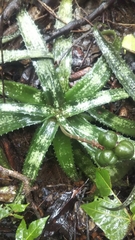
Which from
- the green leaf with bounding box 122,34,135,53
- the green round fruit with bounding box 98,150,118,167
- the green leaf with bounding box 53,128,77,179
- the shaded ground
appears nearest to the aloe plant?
the green leaf with bounding box 53,128,77,179

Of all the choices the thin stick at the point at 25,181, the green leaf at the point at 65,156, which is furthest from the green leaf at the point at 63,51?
the thin stick at the point at 25,181

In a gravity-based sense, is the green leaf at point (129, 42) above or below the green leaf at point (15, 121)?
above

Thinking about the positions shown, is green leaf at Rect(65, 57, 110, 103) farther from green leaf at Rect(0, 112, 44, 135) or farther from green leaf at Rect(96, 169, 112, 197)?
green leaf at Rect(96, 169, 112, 197)

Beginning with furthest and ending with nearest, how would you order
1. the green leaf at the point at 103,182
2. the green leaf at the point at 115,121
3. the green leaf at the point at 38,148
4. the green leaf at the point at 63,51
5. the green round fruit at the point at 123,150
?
the green leaf at the point at 63,51 < the green leaf at the point at 115,121 < the green leaf at the point at 38,148 < the green leaf at the point at 103,182 < the green round fruit at the point at 123,150

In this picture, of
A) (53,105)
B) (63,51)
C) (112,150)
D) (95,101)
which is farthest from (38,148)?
(63,51)

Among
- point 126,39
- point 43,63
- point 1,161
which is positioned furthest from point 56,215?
point 126,39

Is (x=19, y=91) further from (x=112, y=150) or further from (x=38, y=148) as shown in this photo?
(x=112, y=150)

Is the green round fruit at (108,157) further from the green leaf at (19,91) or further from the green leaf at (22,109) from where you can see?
the green leaf at (19,91)

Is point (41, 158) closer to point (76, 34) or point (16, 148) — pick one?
point (16, 148)
